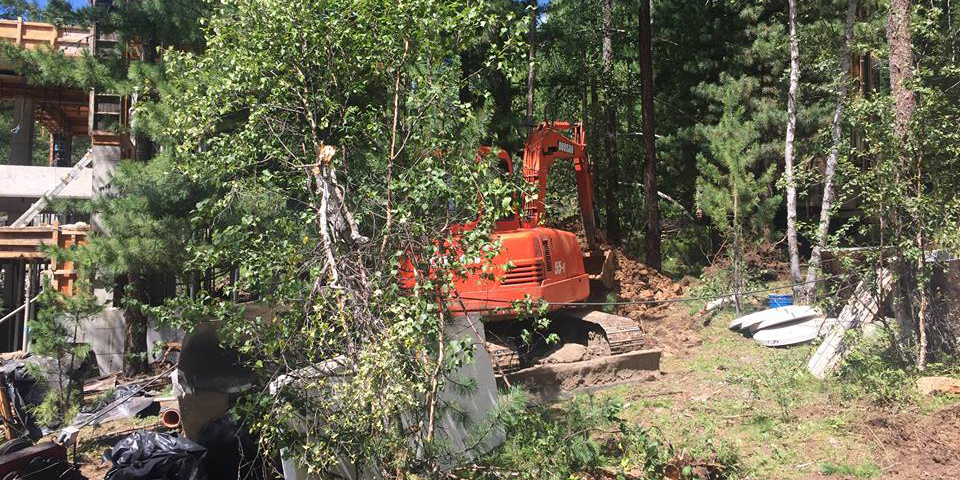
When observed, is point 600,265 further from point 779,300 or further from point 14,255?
point 14,255

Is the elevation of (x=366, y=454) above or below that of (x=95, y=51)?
below

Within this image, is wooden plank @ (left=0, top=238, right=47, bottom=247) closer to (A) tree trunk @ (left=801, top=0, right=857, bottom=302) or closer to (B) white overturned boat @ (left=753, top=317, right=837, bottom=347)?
(B) white overturned boat @ (left=753, top=317, right=837, bottom=347)

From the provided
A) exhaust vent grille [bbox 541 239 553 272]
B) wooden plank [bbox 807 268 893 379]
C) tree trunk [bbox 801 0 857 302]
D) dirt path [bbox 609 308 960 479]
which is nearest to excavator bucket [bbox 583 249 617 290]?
dirt path [bbox 609 308 960 479]

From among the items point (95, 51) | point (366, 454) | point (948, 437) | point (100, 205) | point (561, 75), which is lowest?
point (948, 437)

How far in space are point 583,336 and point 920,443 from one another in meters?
4.70

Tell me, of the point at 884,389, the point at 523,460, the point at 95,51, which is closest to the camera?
the point at 523,460

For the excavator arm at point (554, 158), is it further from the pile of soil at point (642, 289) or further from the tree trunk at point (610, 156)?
the tree trunk at point (610, 156)

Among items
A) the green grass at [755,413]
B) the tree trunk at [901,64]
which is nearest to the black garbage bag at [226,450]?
the green grass at [755,413]

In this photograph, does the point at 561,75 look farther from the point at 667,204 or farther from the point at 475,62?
the point at 475,62

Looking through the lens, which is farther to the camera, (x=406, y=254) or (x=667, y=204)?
(x=667, y=204)

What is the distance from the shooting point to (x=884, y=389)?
7.01 m

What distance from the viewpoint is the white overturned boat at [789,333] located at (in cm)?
1019

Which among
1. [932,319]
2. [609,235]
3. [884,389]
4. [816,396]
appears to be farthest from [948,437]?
[609,235]

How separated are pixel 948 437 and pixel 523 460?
3737 mm
